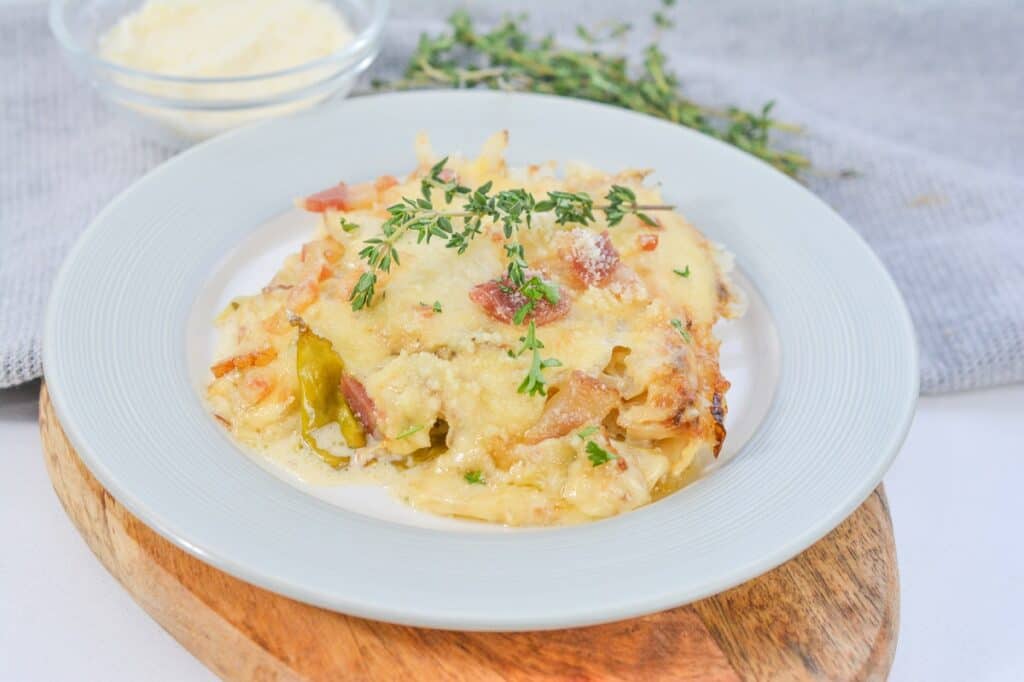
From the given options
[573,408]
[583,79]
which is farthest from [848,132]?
[573,408]

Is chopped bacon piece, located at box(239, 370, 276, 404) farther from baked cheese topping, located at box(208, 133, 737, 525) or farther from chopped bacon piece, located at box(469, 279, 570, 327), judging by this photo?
chopped bacon piece, located at box(469, 279, 570, 327)

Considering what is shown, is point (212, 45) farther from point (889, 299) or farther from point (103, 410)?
point (889, 299)

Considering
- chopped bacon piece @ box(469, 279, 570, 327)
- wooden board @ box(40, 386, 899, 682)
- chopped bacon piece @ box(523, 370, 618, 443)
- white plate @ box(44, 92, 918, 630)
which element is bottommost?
wooden board @ box(40, 386, 899, 682)

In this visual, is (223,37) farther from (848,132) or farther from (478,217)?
(848,132)

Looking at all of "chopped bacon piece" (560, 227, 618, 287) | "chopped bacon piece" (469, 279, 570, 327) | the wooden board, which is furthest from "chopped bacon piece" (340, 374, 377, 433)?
"chopped bacon piece" (560, 227, 618, 287)

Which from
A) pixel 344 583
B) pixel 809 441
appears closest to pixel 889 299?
pixel 809 441

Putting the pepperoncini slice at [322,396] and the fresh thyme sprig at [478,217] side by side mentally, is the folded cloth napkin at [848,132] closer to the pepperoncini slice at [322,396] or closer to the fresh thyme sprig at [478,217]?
the pepperoncini slice at [322,396]

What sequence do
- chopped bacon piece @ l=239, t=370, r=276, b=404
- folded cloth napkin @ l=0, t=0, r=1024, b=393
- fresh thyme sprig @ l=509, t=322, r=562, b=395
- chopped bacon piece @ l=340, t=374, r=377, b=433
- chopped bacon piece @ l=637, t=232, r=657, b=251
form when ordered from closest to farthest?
fresh thyme sprig @ l=509, t=322, r=562, b=395 < chopped bacon piece @ l=340, t=374, r=377, b=433 < chopped bacon piece @ l=239, t=370, r=276, b=404 < chopped bacon piece @ l=637, t=232, r=657, b=251 < folded cloth napkin @ l=0, t=0, r=1024, b=393
